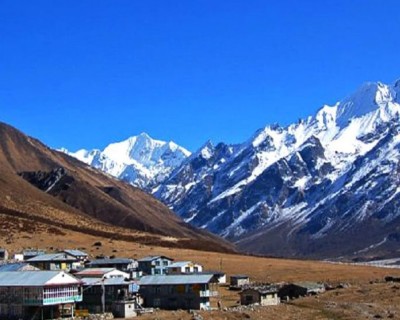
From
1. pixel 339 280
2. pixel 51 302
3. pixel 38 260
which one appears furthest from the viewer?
pixel 339 280

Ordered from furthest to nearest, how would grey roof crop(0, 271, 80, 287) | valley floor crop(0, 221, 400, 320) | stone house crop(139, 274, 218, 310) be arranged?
stone house crop(139, 274, 218, 310) < valley floor crop(0, 221, 400, 320) < grey roof crop(0, 271, 80, 287)

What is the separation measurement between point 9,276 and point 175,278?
24577mm

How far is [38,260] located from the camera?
464 feet

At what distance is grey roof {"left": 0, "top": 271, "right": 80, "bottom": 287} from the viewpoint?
88.3m

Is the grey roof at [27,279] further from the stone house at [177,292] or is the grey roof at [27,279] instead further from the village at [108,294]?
the stone house at [177,292]

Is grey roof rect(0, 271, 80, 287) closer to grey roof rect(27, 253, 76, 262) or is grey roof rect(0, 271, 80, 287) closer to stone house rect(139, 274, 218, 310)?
stone house rect(139, 274, 218, 310)

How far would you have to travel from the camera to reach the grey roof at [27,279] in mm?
88312

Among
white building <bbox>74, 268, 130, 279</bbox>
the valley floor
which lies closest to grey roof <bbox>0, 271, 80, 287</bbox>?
the valley floor

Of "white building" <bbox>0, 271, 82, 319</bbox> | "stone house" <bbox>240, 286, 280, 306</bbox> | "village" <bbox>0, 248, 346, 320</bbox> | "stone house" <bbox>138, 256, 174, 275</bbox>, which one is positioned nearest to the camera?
"white building" <bbox>0, 271, 82, 319</bbox>

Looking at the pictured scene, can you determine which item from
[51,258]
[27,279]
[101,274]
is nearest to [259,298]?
[101,274]

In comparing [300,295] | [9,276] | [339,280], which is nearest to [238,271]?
[339,280]

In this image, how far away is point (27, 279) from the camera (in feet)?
297

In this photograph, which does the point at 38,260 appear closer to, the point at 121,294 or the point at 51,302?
the point at 121,294

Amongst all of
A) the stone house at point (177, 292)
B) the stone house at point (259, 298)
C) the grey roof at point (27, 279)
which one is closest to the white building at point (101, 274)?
the stone house at point (177, 292)
